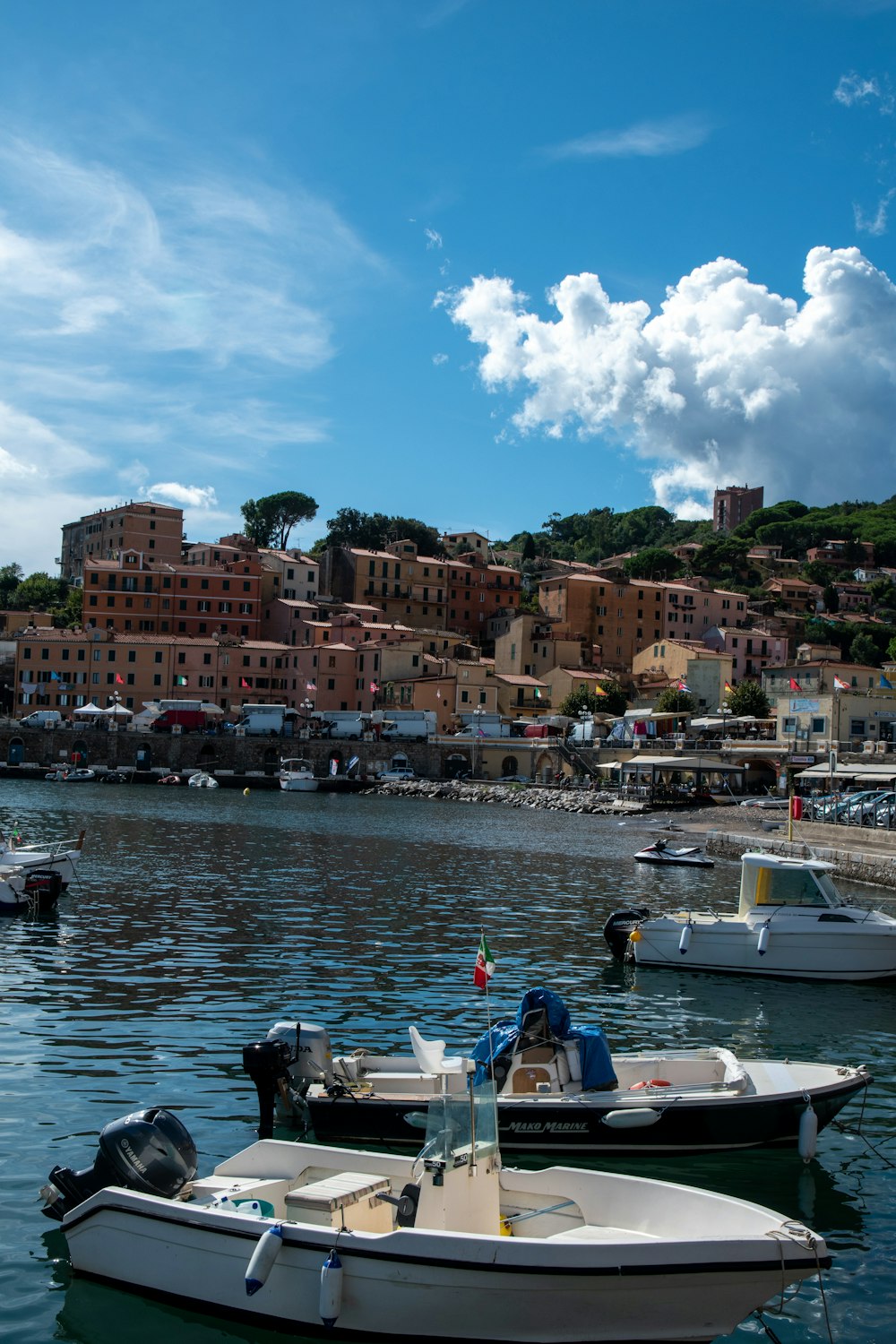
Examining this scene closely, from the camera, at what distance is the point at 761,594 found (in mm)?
147250

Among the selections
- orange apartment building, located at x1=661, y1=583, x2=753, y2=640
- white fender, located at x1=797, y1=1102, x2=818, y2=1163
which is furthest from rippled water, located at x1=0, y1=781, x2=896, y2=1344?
orange apartment building, located at x1=661, y1=583, x2=753, y2=640

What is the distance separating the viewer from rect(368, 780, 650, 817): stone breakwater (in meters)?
74.2

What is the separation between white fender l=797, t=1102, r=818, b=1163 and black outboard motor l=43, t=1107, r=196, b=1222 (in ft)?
20.4

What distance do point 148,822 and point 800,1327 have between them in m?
47.0

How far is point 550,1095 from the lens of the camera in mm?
12672

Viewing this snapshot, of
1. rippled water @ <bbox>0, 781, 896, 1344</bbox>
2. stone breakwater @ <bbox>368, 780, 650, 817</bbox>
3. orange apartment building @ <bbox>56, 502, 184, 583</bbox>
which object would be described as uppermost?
orange apartment building @ <bbox>56, 502, 184, 583</bbox>

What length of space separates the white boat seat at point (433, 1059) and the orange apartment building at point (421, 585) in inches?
4267

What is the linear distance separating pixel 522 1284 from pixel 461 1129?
1254 millimetres

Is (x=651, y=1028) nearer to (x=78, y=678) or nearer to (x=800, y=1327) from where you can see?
(x=800, y=1327)

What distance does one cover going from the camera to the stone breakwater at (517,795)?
74250mm

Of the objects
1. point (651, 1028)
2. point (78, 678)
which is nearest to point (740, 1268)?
point (651, 1028)

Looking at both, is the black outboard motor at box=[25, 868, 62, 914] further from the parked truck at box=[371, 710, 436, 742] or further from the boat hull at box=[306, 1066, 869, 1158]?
the parked truck at box=[371, 710, 436, 742]

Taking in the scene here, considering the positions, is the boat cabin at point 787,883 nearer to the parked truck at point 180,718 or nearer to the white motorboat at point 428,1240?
the white motorboat at point 428,1240

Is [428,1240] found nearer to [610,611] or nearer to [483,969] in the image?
[483,969]
